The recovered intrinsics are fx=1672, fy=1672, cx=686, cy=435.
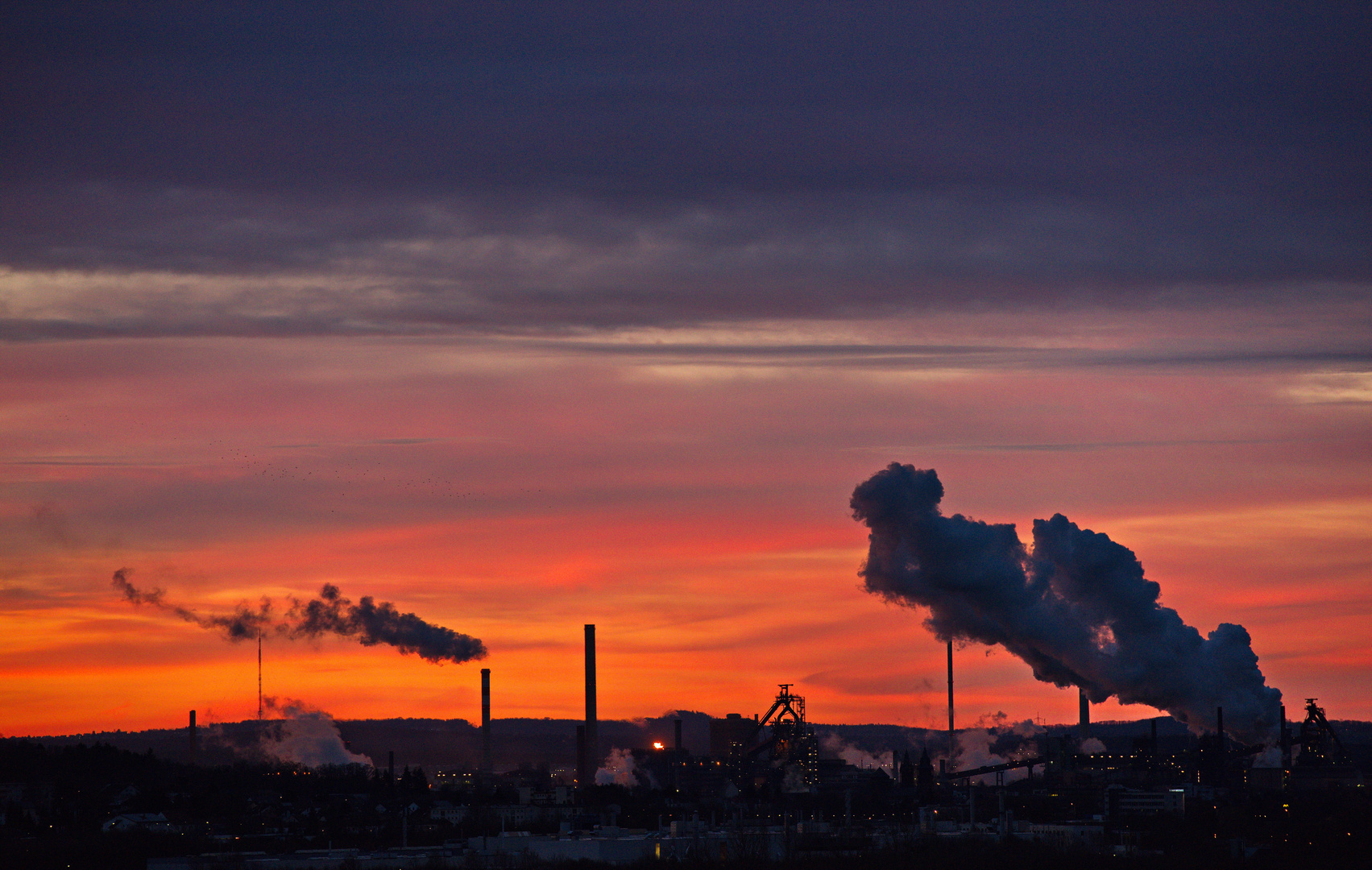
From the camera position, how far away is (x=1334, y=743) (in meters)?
183

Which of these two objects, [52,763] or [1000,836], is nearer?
[1000,836]

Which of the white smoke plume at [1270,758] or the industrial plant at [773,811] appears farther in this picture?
the white smoke plume at [1270,758]

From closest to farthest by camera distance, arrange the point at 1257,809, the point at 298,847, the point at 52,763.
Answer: the point at 298,847, the point at 1257,809, the point at 52,763

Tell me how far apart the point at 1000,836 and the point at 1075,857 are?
11.7m

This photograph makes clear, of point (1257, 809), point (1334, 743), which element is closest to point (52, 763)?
point (1257, 809)

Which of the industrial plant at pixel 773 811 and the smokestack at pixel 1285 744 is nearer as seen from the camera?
the industrial plant at pixel 773 811

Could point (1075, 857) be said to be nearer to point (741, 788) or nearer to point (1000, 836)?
point (1000, 836)

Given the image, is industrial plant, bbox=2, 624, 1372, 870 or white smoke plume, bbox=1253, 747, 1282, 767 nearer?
industrial plant, bbox=2, 624, 1372, 870

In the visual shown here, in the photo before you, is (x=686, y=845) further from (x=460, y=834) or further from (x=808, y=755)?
(x=808, y=755)

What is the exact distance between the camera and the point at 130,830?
398ft

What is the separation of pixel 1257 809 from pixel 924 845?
49446 millimetres

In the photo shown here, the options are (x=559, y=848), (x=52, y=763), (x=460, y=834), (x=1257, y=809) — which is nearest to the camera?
(x=559, y=848)

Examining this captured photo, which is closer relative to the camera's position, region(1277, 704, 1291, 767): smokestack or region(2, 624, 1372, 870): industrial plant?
region(2, 624, 1372, 870): industrial plant

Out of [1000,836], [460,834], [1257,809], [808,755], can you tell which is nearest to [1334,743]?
[1257,809]
